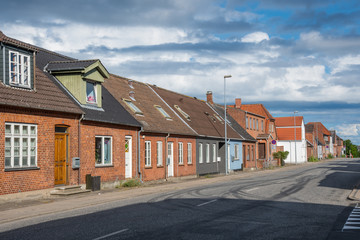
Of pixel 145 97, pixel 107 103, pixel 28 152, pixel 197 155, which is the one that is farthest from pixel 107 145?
pixel 197 155

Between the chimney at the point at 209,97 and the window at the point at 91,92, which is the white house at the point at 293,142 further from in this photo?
the window at the point at 91,92

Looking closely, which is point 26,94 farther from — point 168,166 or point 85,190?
point 168,166

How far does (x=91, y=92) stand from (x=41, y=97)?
14.1ft

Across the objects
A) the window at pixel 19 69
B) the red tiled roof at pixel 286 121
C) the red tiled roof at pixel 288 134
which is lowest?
the red tiled roof at pixel 288 134

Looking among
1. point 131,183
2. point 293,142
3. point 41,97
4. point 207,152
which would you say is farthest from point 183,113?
point 293,142

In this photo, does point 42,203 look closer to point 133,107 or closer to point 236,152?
point 133,107

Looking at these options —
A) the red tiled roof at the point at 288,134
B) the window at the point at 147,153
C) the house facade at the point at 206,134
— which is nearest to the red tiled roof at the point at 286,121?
the red tiled roof at the point at 288,134

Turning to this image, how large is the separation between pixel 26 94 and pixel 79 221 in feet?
25.2

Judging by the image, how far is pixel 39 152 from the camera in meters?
17.0

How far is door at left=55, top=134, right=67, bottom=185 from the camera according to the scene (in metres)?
18.3

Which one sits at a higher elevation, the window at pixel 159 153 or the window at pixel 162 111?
the window at pixel 162 111

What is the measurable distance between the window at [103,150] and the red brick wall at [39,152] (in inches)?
89.1

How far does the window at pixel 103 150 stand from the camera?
21.2 meters

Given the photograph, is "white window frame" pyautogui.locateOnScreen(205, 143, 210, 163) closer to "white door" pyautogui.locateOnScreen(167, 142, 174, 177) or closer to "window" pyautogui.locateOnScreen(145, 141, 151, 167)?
"white door" pyautogui.locateOnScreen(167, 142, 174, 177)
